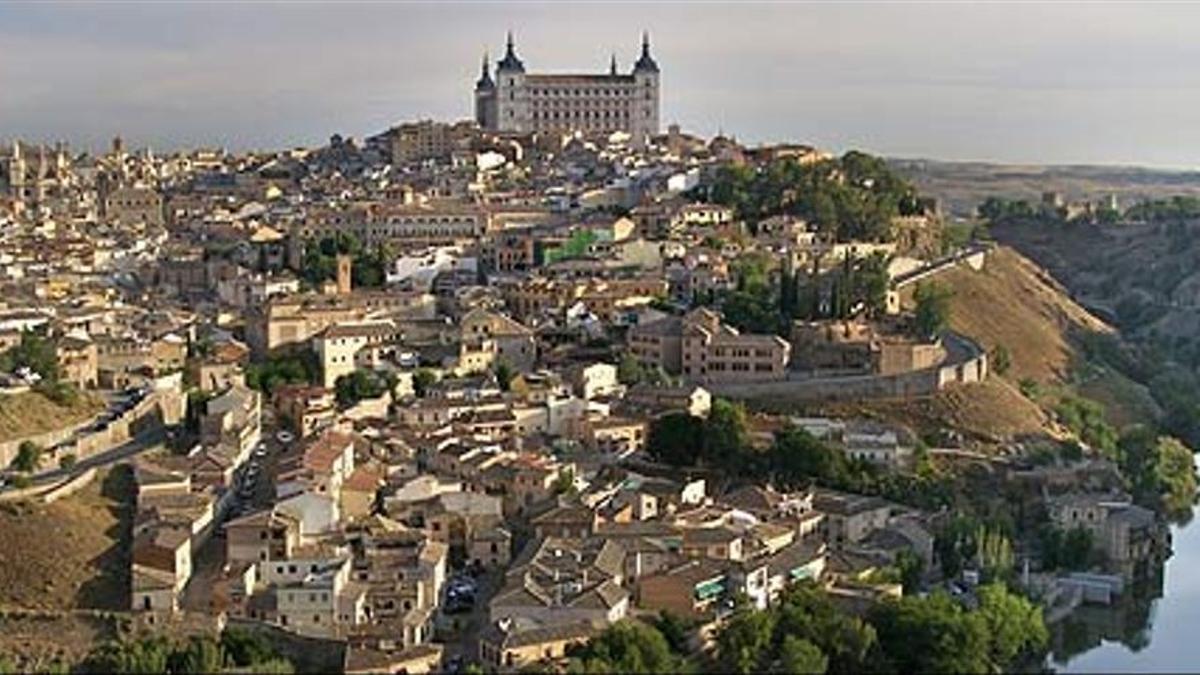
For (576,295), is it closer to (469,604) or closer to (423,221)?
(423,221)

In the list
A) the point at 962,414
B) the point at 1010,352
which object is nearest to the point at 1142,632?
the point at 962,414

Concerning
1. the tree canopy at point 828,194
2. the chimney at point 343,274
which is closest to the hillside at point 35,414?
the chimney at point 343,274

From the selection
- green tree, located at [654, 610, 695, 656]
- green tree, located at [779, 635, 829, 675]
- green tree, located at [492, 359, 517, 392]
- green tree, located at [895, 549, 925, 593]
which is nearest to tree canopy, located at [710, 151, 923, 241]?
green tree, located at [492, 359, 517, 392]

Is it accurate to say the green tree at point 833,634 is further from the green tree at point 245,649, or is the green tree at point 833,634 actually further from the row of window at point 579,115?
the row of window at point 579,115

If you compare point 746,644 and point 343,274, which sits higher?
point 343,274

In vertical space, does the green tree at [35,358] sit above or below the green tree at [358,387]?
above

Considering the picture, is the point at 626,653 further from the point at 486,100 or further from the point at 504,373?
the point at 486,100
